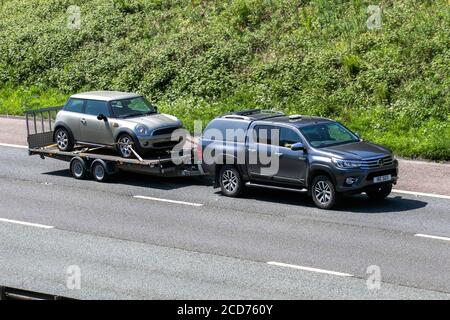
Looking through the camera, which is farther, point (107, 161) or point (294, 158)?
point (107, 161)

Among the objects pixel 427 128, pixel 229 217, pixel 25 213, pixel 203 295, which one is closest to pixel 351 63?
pixel 427 128

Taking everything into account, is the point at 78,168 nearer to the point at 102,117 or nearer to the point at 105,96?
the point at 102,117

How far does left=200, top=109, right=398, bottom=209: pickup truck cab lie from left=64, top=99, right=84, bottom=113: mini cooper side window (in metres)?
3.91

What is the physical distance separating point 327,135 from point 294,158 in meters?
1.04

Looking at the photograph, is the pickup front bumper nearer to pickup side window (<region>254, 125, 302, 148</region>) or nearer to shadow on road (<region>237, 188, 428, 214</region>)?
shadow on road (<region>237, 188, 428, 214</region>)

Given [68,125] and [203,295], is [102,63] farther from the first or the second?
[203,295]

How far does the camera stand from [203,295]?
1443 cm

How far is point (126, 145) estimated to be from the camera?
22.8 metres

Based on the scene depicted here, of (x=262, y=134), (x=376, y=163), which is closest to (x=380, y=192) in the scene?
(x=376, y=163)

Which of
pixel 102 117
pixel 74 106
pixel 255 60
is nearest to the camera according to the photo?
pixel 102 117

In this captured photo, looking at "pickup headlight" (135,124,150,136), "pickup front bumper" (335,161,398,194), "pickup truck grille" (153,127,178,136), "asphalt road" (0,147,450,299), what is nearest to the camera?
"asphalt road" (0,147,450,299)

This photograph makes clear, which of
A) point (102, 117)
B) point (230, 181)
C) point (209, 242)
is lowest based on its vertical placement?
point (209, 242)

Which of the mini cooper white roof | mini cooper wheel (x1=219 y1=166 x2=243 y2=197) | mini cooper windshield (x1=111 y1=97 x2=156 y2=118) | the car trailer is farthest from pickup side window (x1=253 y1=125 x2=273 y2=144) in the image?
the mini cooper white roof

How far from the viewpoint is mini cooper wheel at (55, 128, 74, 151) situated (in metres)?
24.0
